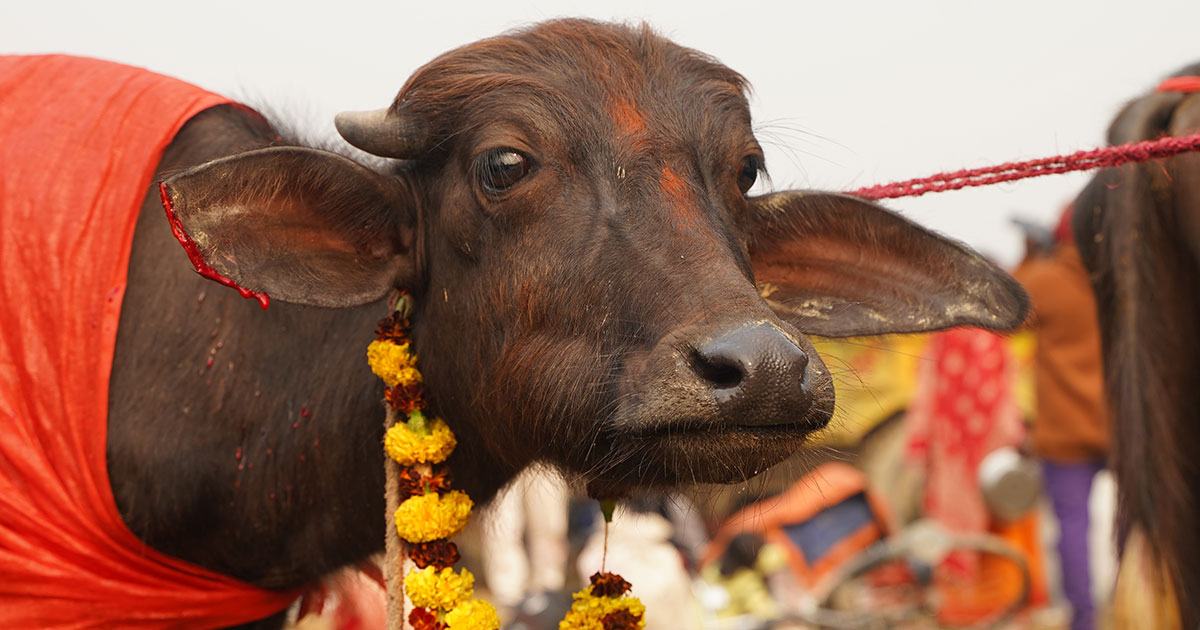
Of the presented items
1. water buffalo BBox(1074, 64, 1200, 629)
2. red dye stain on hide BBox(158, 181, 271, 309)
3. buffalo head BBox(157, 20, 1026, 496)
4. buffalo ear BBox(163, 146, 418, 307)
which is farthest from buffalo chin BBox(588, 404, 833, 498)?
water buffalo BBox(1074, 64, 1200, 629)

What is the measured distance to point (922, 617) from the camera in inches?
294

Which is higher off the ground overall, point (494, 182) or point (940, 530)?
point (494, 182)

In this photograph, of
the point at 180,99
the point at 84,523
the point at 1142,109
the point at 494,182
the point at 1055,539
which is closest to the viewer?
the point at 494,182

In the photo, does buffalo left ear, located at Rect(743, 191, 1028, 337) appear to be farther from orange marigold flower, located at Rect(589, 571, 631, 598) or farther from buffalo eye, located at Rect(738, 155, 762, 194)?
orange marigold flower, located at Rect(589, 571, 631, 598)

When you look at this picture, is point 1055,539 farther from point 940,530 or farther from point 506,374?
point 506,374

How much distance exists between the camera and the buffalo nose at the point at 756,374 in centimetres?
194

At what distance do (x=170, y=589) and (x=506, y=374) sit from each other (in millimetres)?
1047

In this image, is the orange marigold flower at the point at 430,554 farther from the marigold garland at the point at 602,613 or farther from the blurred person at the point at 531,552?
the blurred person at the point at 531,552

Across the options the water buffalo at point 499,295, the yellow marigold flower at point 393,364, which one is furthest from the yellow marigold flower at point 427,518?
the yellow marigold flower at point 393,364

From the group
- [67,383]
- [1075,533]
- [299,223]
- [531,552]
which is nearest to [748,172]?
[299,223]

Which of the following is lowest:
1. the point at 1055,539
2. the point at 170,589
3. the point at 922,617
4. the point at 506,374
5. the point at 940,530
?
the point at 922,617

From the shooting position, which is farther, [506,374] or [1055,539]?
[1055,539]

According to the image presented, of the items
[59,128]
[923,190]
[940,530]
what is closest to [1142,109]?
[923,190]

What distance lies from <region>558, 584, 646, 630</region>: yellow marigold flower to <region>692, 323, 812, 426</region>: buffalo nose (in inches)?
34.5
